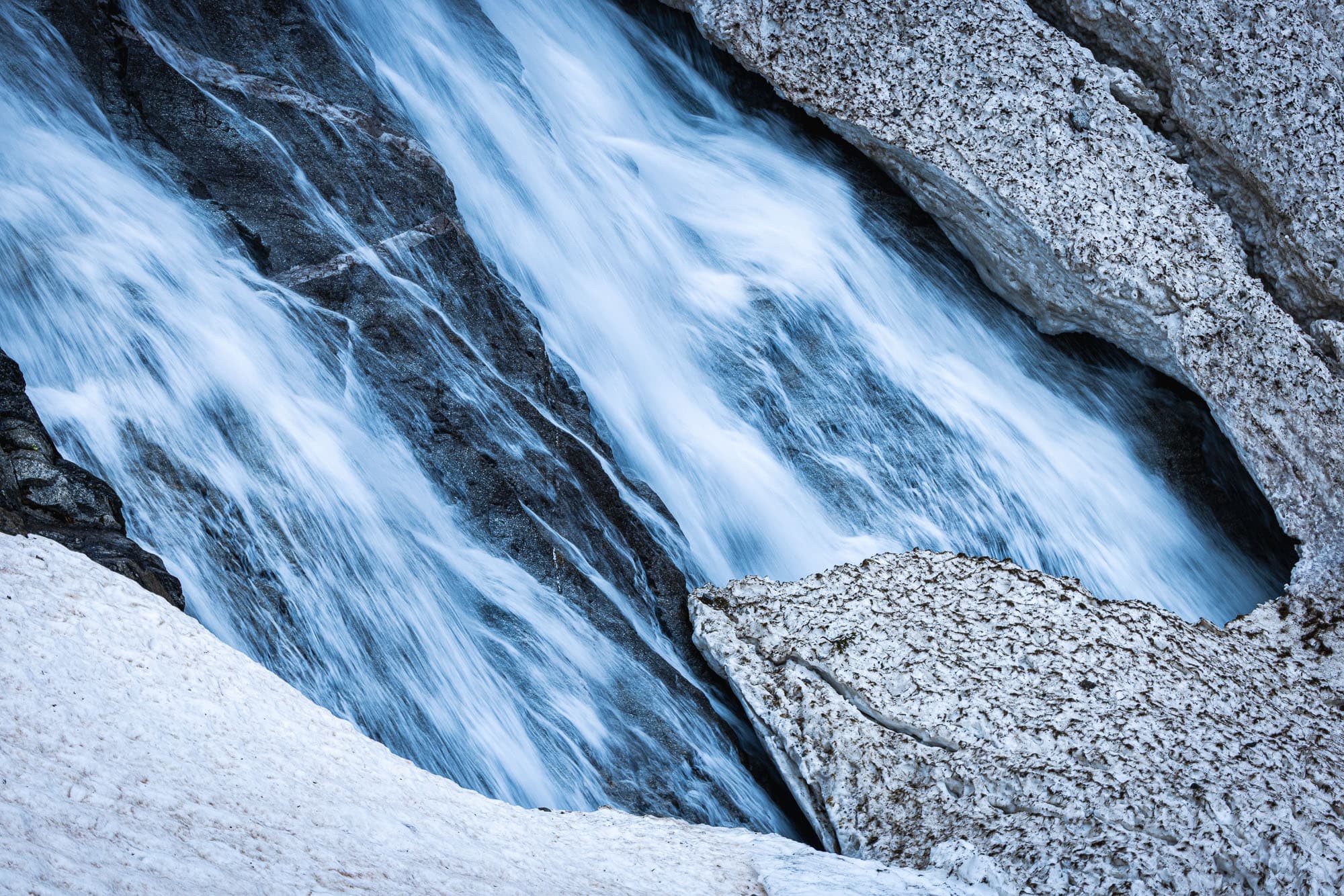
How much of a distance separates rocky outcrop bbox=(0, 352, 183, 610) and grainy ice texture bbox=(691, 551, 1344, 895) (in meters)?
2.46

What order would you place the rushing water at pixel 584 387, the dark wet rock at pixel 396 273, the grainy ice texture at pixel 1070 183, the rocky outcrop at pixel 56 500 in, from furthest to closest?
1. the grainy ice texture at pixel 1070 183
2. the dark wet rock at pixel 396 273
3. the rushing water at pixel 584 387
4. the rocky outcrop at pixel 56 500

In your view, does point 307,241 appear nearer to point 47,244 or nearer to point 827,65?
point 47,244

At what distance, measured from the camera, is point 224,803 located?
292 cm

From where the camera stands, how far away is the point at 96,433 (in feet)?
13.7

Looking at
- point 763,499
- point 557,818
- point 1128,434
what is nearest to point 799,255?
point 763,499

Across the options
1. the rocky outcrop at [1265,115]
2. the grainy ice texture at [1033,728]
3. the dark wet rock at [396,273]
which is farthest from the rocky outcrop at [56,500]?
the rocky outcrop at [1265,115]

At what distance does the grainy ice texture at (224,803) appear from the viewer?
2529 millimetres

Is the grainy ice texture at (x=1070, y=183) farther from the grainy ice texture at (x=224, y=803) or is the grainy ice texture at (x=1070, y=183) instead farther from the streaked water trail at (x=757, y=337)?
the grainy ice texture at (x=224, y=803)

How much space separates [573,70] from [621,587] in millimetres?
3833

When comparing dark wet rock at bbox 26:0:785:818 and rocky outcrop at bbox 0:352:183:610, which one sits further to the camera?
dark wet rock at bbox 26:0:785:818

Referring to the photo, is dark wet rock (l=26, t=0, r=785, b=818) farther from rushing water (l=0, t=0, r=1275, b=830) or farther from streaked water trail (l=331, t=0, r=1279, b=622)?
streaked water trail (l=331, t=0, r=1279, b=622)

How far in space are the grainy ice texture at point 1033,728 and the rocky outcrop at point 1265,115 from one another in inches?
106

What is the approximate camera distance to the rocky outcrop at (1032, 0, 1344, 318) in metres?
6.86

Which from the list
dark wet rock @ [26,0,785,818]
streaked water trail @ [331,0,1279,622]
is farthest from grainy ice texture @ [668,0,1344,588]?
dark wet rock @ [26,0,785,818]
